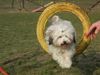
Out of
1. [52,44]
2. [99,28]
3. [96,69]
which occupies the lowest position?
[96,69]

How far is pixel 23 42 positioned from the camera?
512 inches

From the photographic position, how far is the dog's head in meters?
7.23

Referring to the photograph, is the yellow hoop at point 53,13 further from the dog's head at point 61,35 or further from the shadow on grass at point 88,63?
the dog's head at point 61,35

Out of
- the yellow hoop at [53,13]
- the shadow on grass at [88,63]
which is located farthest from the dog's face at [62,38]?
the shadow on grass at [88,63]

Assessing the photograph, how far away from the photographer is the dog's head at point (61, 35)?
285 inches

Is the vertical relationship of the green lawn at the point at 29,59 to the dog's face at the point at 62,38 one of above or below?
below

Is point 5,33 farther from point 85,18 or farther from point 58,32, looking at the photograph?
point 58,32

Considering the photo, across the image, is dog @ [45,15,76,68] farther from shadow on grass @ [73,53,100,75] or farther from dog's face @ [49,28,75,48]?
shadow on grass @ [73,53,100,75]

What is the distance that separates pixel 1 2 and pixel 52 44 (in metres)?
29.8

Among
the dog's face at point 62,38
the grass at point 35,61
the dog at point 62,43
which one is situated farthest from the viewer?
the grass at point 35,61

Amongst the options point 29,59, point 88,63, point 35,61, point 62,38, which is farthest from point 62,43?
point 29,59

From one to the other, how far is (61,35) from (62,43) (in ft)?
0.82

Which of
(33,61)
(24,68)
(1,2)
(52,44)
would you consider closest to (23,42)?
(33,61)

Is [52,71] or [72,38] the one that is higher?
[72,38]
